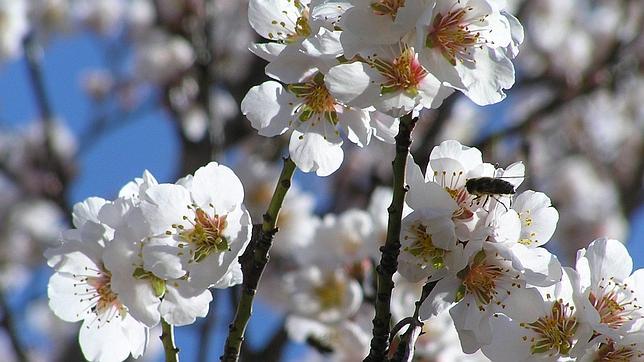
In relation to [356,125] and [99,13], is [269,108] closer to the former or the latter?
[356,125]

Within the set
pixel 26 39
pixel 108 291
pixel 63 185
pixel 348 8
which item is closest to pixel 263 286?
pixel 63 185

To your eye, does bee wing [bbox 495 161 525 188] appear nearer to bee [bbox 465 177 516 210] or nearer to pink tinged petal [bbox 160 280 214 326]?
bee [bbox 465 177 516 210]

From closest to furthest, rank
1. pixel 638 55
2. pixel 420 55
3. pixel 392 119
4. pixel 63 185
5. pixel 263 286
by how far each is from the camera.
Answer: pixel 420 55 < pixel 392 119 < pixel 63 185 < pixel 263 286 < pixel 638 55

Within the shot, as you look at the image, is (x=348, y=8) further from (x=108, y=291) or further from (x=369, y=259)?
(x=369, y=259)

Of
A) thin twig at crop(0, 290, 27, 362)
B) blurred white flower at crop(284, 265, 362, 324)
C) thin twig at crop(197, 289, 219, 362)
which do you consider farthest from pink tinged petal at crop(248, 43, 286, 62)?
thin twig at crop(0, 290, 27, 362)

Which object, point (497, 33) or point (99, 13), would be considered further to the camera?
point (99, 13)

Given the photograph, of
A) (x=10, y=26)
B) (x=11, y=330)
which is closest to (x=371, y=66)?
(x=11, y=330)

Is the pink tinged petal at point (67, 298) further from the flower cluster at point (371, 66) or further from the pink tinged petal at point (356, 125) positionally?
the pink tinged petal at point (356, 125)
